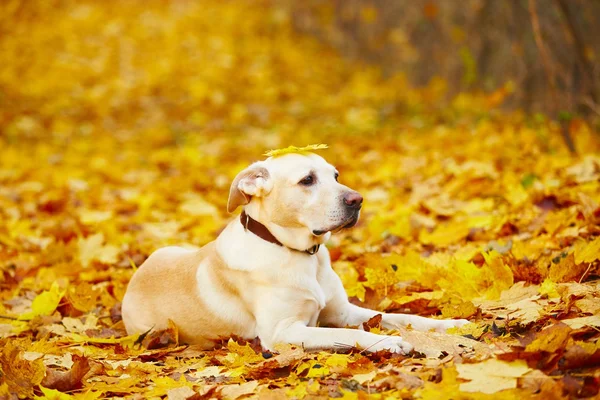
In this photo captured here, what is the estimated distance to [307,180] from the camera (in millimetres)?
3732

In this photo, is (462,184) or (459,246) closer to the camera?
(459,246)

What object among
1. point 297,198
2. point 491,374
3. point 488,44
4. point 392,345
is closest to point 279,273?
point 297,198

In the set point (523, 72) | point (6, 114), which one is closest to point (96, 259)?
point (523, 72)

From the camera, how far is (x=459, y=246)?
5.00 metres

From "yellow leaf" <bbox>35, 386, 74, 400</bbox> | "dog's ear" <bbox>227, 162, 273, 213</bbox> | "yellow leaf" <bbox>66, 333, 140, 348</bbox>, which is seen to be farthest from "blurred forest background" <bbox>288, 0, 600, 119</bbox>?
"yellow leaf" <bbox>35, 386, 74, 400</bbox>

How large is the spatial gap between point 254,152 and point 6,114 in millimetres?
4729

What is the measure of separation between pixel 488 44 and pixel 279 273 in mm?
6890

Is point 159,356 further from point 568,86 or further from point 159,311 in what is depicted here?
point 568,86

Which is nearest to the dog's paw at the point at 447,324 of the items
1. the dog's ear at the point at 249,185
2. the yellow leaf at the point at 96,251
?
the dog's ear at the point at 249,185

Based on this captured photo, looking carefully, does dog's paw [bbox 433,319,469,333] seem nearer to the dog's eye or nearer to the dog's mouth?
the dog's mouth

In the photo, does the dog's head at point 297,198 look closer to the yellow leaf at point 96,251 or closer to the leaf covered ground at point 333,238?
the leaf covered ground at point 333,238

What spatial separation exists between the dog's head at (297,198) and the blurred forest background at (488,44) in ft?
11.1

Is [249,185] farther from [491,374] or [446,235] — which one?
[446,235]

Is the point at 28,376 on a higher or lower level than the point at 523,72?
lower
